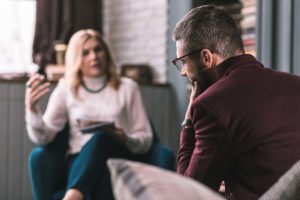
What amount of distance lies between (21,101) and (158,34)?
4.07 feet

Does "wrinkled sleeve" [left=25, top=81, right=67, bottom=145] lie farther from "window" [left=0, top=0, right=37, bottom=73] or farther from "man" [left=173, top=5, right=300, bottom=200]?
"man" [left=173, top=5, right=300, bottom=200]

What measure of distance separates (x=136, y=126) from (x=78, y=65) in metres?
0.48

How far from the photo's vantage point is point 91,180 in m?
3.21

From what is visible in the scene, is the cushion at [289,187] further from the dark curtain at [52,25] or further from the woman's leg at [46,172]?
the dark curtain at [52,25]

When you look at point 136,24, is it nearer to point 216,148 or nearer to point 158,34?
point 158,34

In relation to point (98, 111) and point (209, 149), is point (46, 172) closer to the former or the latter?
point (98, 111)

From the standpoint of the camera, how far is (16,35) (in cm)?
512

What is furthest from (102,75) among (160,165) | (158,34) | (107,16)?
(107,16)

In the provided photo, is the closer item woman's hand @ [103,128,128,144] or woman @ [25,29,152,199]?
woman's hand @ [103,128,128,144]

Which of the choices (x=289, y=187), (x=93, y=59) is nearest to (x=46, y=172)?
(x=93, y=59)

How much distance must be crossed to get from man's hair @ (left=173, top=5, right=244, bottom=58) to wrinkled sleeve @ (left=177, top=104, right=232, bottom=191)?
21 cm

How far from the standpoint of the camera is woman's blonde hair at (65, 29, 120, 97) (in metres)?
3.62

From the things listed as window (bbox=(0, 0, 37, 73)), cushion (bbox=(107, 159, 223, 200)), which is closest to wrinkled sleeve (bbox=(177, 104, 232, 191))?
cushion (bbox=(107, 159, 223, 200))

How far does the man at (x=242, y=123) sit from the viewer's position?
1.42 meters
